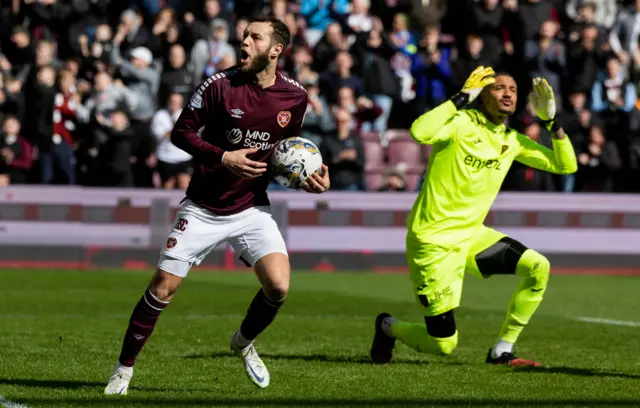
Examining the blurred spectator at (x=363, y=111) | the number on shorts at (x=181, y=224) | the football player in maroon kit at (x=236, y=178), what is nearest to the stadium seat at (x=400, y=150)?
the blurred spectator at (x=363, y=111)

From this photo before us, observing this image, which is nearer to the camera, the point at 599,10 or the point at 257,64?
the point at 257,64

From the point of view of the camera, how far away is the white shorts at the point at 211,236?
8.72 meters

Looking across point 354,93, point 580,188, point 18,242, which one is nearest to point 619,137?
point 580,188

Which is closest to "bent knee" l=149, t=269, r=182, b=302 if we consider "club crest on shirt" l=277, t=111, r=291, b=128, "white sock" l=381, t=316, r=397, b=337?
"club crest on shirt" l=277, t=111, r=291, b=128

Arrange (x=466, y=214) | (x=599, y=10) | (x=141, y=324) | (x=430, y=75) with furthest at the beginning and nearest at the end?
(x=599, y=10) → (x=430, y=75) → (x=466, y=214) → (x=141, y=324)

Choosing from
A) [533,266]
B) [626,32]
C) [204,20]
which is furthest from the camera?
[626,32]

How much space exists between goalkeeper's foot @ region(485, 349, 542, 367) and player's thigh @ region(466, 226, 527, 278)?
0.65m

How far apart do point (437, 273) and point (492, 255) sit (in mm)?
639

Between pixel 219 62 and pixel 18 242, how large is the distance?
13.5ft

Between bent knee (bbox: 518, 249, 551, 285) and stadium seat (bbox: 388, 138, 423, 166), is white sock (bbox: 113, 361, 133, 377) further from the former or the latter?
stadium seat (bbox: 388, 138, 423, 166)

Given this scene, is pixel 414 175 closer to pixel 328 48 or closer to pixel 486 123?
pixel 328 48

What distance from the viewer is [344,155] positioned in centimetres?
2081

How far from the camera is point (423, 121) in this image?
10.4 meters

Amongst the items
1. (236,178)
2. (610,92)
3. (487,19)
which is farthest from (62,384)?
(610,92)
